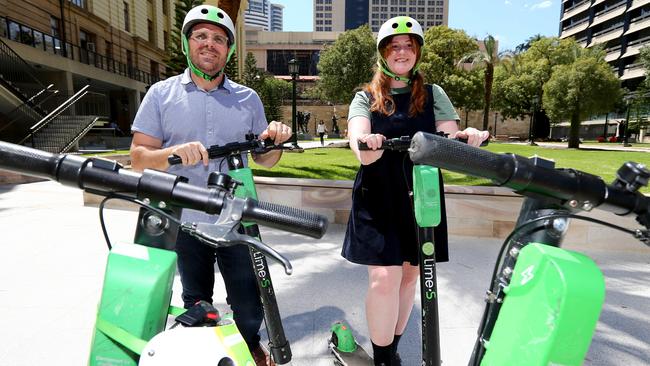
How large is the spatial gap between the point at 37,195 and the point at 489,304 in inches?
391

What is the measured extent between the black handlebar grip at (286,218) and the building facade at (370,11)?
495 feet

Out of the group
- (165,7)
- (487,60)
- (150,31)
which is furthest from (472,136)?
(165,7)

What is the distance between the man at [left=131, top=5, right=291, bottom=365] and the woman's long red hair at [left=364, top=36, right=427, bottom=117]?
0.60m

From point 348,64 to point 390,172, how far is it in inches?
1266

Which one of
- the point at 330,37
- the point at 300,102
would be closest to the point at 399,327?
the point at 300,102

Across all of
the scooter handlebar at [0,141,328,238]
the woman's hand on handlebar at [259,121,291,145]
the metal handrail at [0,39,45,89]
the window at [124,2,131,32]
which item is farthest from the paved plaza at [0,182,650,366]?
the window at [124,2,131,32]

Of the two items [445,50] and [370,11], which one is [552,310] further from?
[370,11]

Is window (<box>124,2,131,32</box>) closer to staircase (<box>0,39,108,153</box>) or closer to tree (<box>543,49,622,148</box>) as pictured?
staircase (<box>0,39,108,153</box>)

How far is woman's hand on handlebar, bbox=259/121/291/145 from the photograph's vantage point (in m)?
1.81

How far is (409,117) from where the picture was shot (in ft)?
6.99

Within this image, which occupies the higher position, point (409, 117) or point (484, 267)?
point (409, 117)

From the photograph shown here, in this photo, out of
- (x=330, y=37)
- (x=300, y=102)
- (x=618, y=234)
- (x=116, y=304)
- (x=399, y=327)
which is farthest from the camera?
(x=330, y=37)

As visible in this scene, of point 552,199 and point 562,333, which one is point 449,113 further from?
point 562,333

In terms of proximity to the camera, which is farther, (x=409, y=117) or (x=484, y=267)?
(x=484, y=267)
